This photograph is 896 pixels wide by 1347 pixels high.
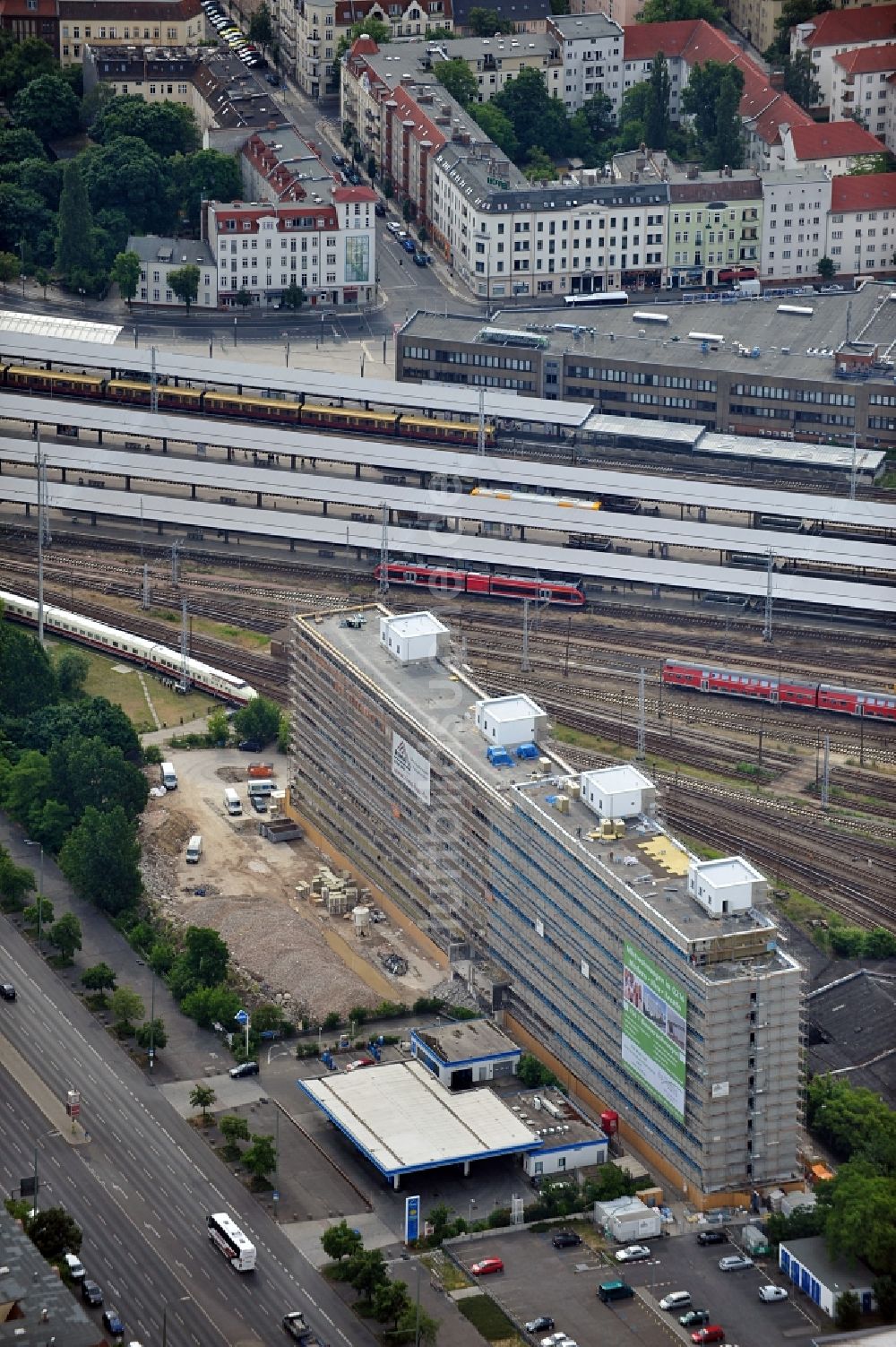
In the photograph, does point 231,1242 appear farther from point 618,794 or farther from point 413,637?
point 413,637

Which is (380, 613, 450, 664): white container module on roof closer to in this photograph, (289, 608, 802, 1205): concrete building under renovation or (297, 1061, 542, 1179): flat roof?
(289, 608, 802, 1205): concrete building under renovation

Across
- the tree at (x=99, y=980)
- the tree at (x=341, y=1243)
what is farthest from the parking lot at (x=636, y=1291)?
the tree at (x=99, y=980)

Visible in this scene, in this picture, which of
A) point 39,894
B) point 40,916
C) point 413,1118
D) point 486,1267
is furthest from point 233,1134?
point 39,894

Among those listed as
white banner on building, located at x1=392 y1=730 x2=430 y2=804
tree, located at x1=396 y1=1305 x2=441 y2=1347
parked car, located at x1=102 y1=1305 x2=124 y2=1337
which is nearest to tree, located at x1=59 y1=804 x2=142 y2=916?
white banner on building, located at x1=392 y1=730 x2=430 y2=804

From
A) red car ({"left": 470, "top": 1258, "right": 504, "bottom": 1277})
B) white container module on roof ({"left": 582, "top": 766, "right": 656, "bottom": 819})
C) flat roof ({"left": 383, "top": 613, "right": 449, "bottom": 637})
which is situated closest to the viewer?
red car ({"left": 470, "top": 1258, "right": 504, "bottom": 1277})

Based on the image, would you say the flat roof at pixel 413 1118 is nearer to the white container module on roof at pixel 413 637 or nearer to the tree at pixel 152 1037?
the tree at pixel 152 1037

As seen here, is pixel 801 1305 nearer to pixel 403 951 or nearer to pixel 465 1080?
pixel 465 1080
